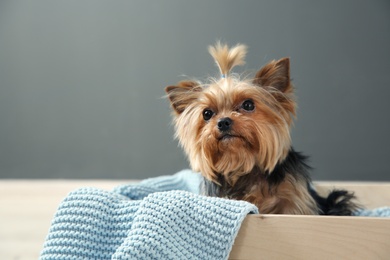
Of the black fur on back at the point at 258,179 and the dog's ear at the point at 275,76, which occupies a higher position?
the dog's ear at the point at 275,76

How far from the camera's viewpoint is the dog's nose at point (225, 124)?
60.6 inches

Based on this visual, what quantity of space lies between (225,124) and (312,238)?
499mm

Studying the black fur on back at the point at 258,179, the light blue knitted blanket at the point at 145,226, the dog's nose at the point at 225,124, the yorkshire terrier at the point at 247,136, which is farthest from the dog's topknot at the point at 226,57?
the light blue knitted blanket at the point at 145,226

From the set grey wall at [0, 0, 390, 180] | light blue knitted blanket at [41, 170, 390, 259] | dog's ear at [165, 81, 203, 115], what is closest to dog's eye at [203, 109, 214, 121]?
dog's ear at [165, 81, 203, 115]

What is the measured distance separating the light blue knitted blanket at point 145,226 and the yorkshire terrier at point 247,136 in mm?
373

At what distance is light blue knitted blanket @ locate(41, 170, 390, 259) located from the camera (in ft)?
3.81

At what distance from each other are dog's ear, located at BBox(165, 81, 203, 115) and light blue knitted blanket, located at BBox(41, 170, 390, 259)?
56 cm

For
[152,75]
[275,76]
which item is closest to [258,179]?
[275,76]

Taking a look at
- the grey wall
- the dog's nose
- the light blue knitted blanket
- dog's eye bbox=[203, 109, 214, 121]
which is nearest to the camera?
the light blue knitted blanket

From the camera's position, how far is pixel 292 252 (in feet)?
3.94

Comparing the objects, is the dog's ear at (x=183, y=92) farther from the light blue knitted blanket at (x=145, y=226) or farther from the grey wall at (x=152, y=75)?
the grey wall at (x=152, y=75)

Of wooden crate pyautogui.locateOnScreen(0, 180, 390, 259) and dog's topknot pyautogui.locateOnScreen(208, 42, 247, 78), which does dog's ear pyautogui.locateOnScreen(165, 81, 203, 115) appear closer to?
dog's topknot pyautogui.locateOnScreen(208, 42, 247, 78)

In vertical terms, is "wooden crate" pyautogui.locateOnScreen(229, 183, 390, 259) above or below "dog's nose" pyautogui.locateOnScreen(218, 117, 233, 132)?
below

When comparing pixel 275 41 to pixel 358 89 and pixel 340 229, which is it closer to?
pixel 358 89
